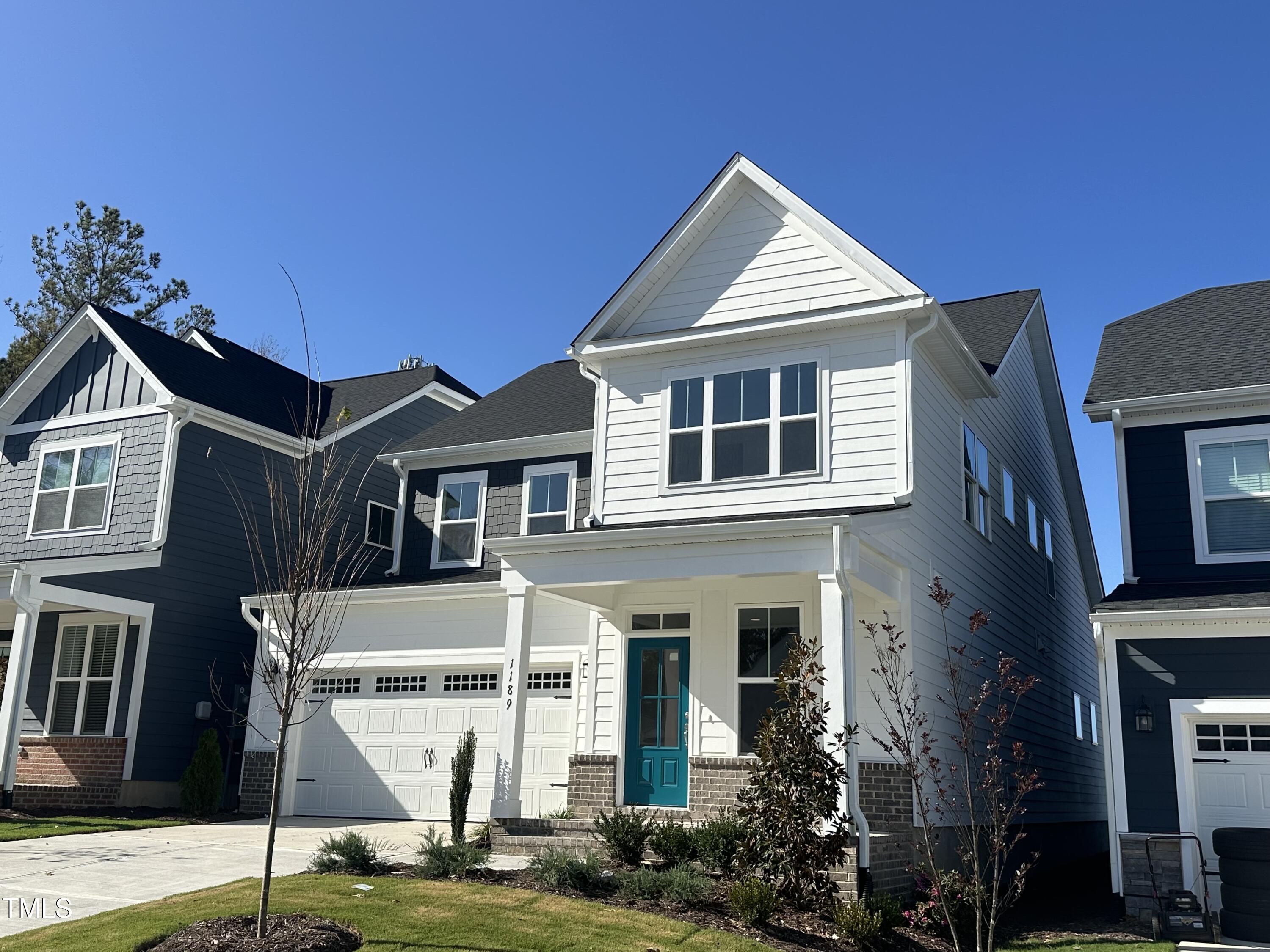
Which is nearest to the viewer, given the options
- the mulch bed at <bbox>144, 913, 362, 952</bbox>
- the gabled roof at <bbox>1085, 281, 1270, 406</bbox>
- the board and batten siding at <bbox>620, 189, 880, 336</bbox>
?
the mulch bed at <bbox>144, 913, 362, 952</bbox>

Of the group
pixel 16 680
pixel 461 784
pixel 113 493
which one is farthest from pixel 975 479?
pixel 16 680

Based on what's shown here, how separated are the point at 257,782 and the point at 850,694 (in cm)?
1078

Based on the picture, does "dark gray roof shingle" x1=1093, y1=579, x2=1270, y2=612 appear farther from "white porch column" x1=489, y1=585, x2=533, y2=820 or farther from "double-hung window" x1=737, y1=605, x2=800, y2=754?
"white porch column" x1=489, y1=585, x2=533, y2=820

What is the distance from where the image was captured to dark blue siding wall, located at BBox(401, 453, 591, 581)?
61.4 ft

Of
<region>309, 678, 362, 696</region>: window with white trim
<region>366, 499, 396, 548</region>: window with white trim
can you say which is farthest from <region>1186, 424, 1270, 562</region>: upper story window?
<region>366, 499, 396, 548</region>: window with white trim

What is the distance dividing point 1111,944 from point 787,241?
9268 millimetres

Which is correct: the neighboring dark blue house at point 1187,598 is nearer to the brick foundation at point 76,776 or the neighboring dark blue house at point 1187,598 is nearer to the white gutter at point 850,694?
the white gutter at point 850,694

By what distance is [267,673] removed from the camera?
29.0 feet

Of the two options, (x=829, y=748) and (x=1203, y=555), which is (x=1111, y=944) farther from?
(x=1203, y=555)

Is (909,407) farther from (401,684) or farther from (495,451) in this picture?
(401,684)

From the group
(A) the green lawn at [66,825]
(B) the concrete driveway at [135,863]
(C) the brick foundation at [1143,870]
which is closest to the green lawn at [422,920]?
(B) the concrete driveway at [135,863]

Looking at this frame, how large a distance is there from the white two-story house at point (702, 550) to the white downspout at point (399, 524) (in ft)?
2.42

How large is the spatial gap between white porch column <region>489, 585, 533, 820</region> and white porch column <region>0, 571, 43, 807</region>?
317 inches

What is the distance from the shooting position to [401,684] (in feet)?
57.7
